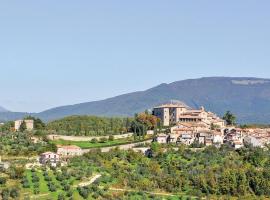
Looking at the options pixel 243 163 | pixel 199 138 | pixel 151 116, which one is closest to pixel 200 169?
pixel 243 163

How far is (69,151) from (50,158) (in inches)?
195

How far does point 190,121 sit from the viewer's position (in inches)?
3036

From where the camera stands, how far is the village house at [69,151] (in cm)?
6209

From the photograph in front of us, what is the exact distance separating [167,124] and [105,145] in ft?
45.4

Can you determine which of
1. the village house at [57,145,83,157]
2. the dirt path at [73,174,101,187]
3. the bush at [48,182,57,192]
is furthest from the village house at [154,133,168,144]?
the bush at [48,182,57,192]

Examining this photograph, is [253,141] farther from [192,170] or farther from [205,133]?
[192,170]

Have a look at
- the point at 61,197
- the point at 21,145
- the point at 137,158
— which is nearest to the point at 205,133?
the point at 137,158

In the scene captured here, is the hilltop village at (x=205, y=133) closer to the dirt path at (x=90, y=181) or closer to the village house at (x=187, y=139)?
the village house at (x=187, y=139)

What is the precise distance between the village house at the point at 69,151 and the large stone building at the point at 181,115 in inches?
675

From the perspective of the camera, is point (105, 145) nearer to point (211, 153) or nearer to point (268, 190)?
point (211, 153)

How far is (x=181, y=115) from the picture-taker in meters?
78.9

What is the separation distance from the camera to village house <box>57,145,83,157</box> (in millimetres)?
62094

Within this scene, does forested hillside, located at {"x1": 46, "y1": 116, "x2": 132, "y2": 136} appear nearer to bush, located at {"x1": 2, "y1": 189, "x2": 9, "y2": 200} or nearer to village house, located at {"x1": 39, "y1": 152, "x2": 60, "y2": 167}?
village house, located at {"x1": 39, "y1": 152, "x2": 60, "y2": 167}

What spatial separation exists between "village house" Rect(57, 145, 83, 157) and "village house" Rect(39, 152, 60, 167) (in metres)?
2.57
